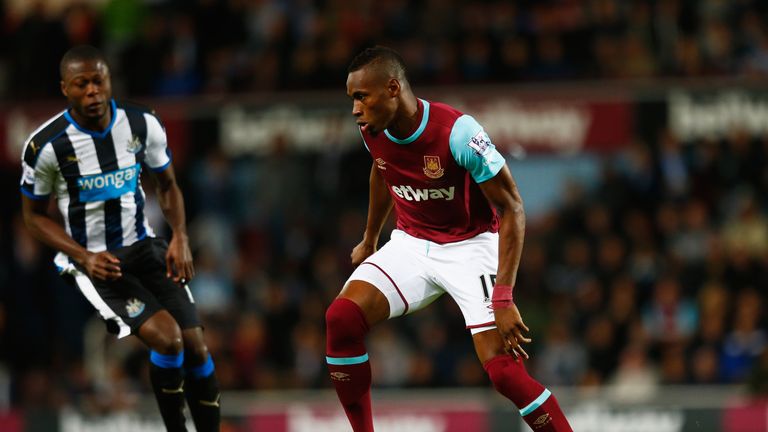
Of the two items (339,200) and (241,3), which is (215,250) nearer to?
(339,200)

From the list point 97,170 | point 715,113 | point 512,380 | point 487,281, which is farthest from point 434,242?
point 715,113

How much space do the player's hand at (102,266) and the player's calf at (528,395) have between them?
6.81ft

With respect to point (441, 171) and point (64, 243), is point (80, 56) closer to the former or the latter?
point (64, 243)

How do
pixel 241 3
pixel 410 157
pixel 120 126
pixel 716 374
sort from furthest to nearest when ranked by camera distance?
pixel 241 3, pixel 716 374, pixel 120 126, pixel 410 157

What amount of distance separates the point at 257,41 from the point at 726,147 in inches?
212

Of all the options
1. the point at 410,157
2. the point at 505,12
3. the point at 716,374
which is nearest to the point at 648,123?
the point at 505,12

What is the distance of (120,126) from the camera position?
7.17 m

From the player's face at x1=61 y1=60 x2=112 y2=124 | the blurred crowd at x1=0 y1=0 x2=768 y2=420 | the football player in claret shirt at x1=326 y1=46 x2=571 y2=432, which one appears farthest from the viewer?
the blurred crowd at x1=0 y1=0 x2=768 y2=420

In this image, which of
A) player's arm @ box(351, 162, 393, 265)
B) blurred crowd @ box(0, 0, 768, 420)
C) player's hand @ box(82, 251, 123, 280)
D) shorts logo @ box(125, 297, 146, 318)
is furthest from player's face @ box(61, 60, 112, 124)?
blurred crowd @ box(0, 0, 768, 420)

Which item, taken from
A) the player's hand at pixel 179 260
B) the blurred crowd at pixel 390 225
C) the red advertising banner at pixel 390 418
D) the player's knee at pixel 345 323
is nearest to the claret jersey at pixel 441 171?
the player's knee at pixel 345 323

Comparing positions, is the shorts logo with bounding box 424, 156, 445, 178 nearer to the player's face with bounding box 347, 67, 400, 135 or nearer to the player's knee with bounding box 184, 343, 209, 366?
the player's face with bounding box 347, 67, 400, 135

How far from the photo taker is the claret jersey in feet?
20.8

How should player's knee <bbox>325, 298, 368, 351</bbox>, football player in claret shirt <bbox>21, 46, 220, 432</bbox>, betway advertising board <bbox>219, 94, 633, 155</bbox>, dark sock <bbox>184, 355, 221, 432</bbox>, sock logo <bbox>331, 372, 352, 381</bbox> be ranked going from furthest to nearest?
betway advertising board <bbox>219, 94, 633, 155</bbox> → dark sock <bbox>184, 355, 221, 432</bbox> → football player in claret shirt <bbox>21, 46, 220, 432</bbox> → sock logo <bbox>331, 372, 352, 381</bbox> → player's knee <bbox>325, 298, 368, 351</bbox>

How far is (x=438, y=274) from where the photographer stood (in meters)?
6.62
